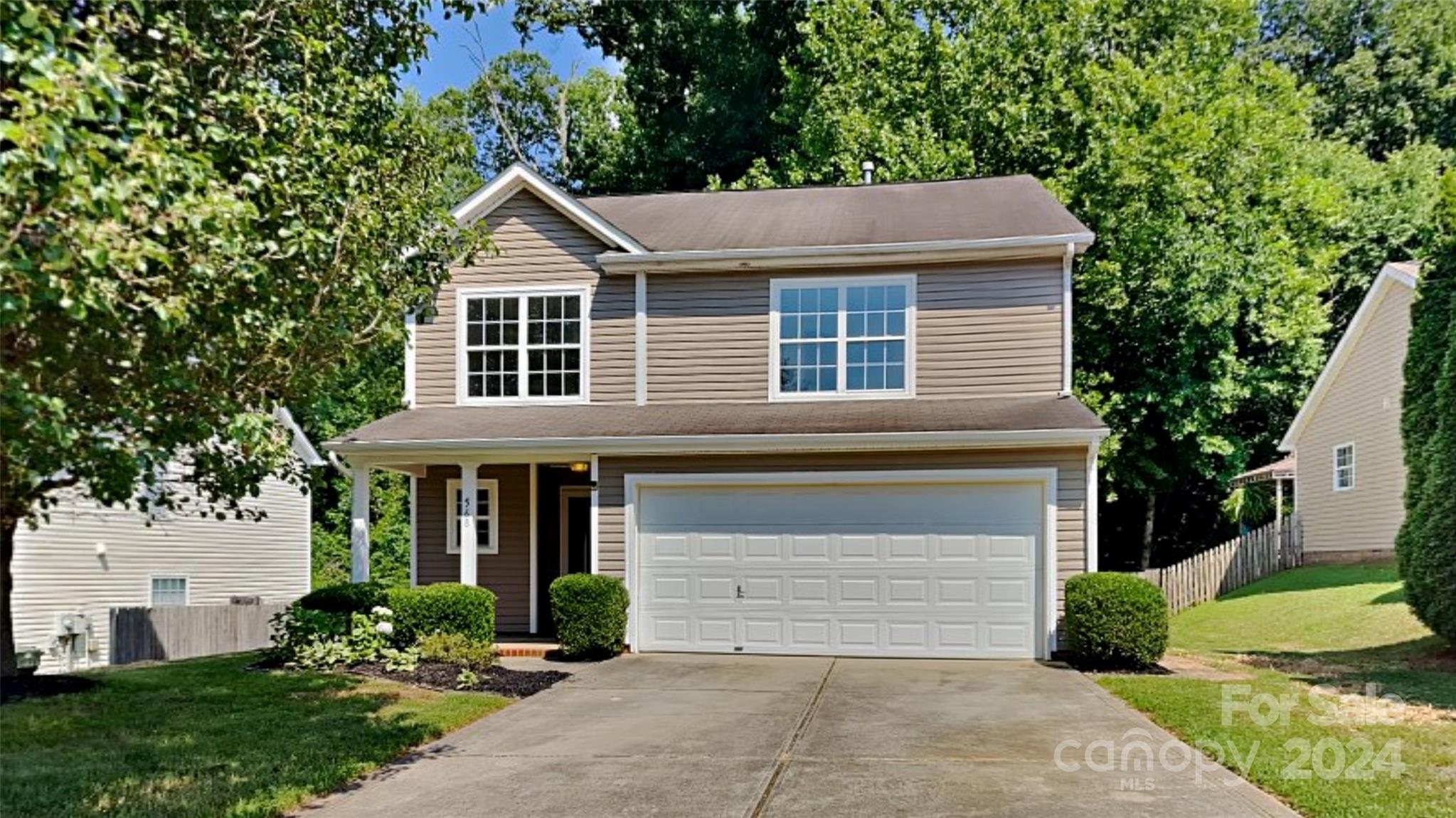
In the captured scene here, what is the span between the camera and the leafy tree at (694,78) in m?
29.5

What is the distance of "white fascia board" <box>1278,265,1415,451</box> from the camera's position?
1786 cm

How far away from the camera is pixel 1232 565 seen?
1998 centimetres

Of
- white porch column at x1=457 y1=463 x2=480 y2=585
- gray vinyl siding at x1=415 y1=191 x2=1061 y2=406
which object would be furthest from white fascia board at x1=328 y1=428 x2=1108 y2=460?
gray vinyl siding at x1=415 y1=191 x2=1061 y2=406

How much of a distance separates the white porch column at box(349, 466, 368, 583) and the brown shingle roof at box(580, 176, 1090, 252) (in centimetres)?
515

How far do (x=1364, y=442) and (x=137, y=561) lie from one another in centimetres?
2310

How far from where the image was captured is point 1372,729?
7.57 meters

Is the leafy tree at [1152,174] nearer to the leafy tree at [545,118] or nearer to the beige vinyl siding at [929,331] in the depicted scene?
the beige vinyl siding at [929,331]

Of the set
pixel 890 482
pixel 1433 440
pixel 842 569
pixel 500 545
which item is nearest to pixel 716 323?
pixel 890 482

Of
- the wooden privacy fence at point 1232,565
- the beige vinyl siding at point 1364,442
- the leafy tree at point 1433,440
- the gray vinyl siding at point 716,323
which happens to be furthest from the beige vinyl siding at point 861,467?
the beige vinyl siding at point 1364,442

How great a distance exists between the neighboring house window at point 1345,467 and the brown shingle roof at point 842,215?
8970 mm

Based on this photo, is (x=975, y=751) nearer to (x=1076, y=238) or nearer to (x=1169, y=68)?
(x=1076, y=238)

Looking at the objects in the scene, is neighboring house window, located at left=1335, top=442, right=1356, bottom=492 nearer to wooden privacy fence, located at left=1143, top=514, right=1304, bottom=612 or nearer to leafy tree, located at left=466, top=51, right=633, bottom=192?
wooden privacy fence, located at left=1143, top=514, right=1304, bottom=612

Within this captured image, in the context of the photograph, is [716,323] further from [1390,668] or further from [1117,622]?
[1390,668]

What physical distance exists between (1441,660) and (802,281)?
868 cm
